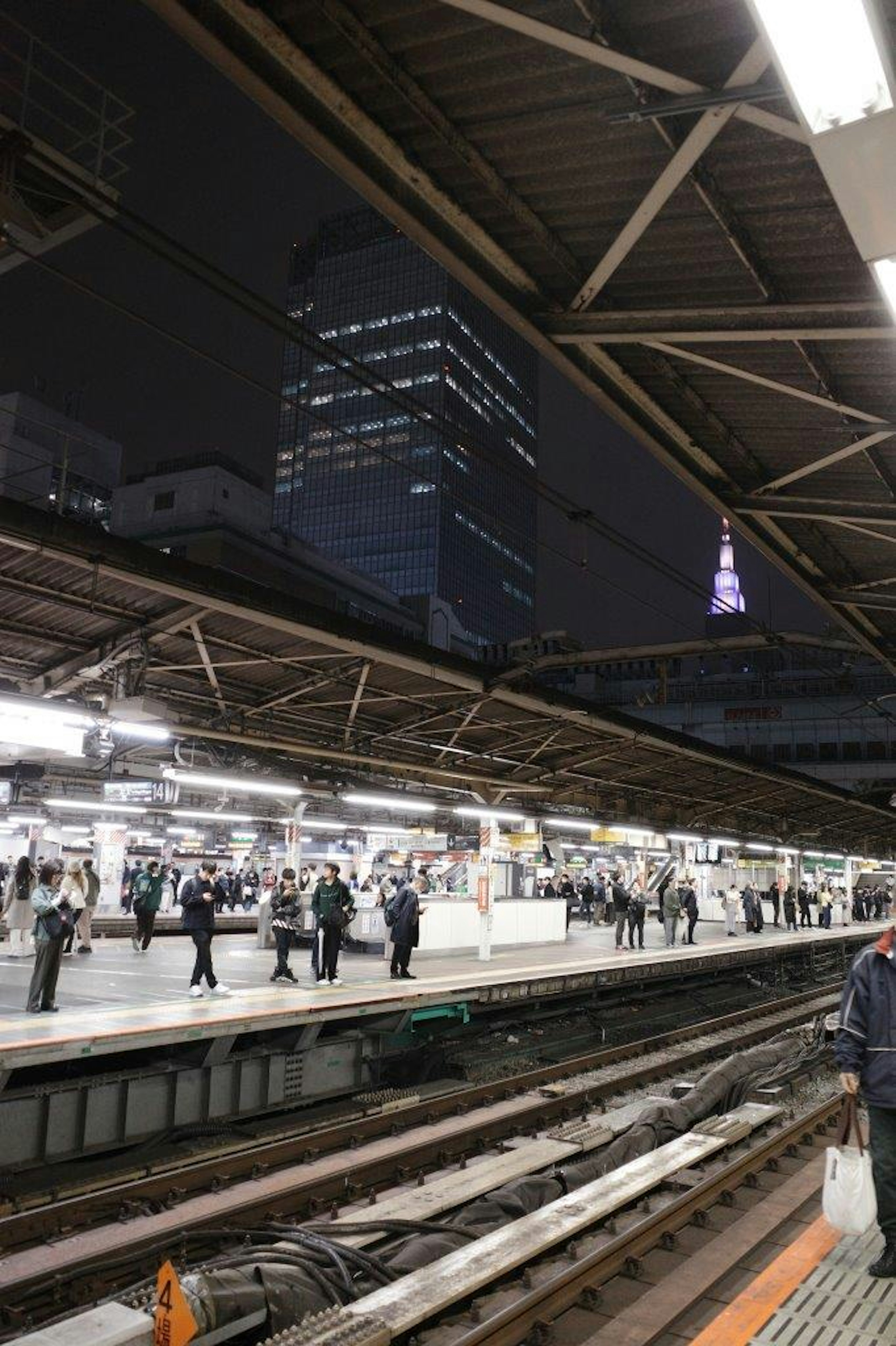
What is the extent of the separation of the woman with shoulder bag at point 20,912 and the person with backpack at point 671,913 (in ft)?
47.5

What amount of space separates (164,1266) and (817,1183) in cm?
629

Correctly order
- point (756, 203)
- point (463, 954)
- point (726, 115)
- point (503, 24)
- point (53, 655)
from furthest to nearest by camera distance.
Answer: point (463, 954), point (53, 655), point (756, 203), point (726, 115), point (503, 24)

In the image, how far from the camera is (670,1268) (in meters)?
6.49

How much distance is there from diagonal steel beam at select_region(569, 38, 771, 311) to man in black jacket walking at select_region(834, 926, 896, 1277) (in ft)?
11.9

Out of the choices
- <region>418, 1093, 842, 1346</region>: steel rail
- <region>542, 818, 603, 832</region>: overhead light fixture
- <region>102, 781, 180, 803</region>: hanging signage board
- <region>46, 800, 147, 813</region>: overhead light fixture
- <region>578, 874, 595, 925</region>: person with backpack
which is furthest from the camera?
<region>578, 874, 595, 925</region>: person with backpack

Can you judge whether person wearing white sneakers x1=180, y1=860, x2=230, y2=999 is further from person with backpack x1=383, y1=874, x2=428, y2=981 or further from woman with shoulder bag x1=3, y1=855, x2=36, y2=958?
woman with shoulder bag x1=3, y1=855, x2=36, y2=958

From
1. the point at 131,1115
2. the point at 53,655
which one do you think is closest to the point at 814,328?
the point at 53,655

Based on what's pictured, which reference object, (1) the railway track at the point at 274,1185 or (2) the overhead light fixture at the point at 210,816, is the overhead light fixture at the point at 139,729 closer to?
(1) the railway track at the point at 274,1185

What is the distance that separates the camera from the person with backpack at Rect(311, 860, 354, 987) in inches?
550

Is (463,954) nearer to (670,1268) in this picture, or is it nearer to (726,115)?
(670,1268)

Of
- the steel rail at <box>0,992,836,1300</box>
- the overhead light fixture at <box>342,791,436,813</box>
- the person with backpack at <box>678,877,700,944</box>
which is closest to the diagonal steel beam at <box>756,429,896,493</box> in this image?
the steel rail at <box>0,992,836,1300</box>

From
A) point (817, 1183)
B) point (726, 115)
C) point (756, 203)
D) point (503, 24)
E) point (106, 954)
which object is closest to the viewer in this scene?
point (503, 24)

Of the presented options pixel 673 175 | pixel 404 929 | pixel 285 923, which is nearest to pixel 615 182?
pixel 673 175

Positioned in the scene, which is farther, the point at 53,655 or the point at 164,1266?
the point at 53,655
